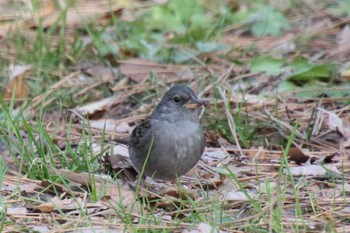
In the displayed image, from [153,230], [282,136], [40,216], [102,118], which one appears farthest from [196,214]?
[102,118]

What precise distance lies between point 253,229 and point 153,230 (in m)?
0.45

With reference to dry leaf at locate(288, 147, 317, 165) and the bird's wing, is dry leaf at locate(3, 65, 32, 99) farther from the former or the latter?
dry leaf at locate(288, 147, 317, 165)

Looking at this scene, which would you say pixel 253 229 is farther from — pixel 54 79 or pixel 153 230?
A: pixel 54 79

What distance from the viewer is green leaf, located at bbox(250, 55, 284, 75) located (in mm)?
6809

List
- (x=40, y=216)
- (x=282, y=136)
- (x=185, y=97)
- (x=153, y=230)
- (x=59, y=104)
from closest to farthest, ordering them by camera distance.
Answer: (x=153, y=230) → (x=40, y=216) → (x=185, y=97) → (x=282, y=136) → (x=59, y=104)

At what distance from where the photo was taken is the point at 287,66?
6.82 m

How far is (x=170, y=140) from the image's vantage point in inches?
189

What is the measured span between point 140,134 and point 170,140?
28cm

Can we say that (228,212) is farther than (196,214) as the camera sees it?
Yes

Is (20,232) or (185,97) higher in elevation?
(185,97)

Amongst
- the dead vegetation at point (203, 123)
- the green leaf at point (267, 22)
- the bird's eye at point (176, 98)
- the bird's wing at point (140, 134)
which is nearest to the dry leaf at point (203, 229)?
the dead vegetation at point (203, 123)

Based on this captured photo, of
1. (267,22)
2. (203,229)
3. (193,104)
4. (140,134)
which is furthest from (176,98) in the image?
(267,22)

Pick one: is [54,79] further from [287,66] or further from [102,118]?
[287,66]

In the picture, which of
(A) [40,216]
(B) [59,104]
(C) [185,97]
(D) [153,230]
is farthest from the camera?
(B) [59,104]
